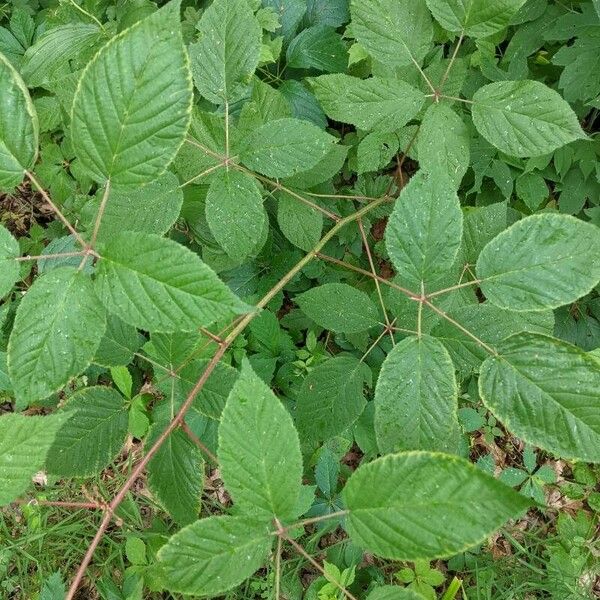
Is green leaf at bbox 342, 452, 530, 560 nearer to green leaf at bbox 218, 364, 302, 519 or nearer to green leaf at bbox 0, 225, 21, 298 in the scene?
green leaf at bbox 218, 364, 302, 519

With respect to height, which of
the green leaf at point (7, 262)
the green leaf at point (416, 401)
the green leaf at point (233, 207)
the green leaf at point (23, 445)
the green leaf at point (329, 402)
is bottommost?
the green leaf at point (329, 402)

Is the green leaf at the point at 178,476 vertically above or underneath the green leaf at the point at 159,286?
underneath

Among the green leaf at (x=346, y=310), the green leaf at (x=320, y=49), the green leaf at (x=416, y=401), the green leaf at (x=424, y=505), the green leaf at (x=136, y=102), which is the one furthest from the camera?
the green leaf at (x=320, y=49)

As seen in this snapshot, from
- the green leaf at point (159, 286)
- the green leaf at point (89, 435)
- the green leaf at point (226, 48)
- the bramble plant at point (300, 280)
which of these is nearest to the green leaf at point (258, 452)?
the bramble plant at point (300, 280)

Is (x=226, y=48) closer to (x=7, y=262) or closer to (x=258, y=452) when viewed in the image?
(x=7, y=262)

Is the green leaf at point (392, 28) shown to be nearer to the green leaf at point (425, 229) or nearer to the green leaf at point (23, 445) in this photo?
the green leaf at point (425, 229)

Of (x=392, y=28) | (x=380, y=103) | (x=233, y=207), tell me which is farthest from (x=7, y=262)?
(x=392, y=28)
